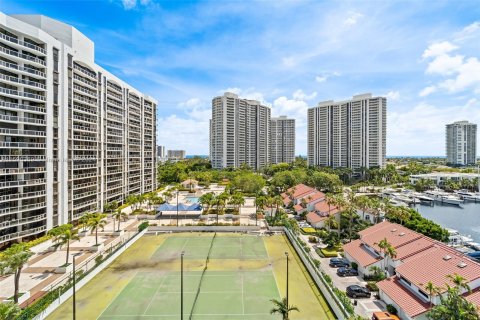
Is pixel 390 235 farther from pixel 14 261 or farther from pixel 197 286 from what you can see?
pixel 14 261

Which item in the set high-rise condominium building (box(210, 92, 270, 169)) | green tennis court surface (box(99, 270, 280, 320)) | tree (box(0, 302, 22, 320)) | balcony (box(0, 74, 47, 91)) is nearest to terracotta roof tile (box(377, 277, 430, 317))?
green tennis court surface (box(99, 270, 280, 320))

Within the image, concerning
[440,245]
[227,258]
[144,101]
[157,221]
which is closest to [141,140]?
[144,101]

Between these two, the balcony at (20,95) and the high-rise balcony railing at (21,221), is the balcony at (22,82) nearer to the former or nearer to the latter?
the balcony at (20,95)

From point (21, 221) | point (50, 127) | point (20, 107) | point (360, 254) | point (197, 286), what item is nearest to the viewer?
point (197, 286)

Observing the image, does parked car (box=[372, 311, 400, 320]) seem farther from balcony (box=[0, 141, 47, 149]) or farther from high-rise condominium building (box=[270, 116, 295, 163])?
high-rise condominium building (box=[270, 116, 295, 163])

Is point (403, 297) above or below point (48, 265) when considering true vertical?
above

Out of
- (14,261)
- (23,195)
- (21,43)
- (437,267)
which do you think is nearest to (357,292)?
(437,267)

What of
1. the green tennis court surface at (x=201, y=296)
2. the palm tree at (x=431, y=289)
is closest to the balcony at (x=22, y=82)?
the green tennis court surface at (x=201, y=296)
